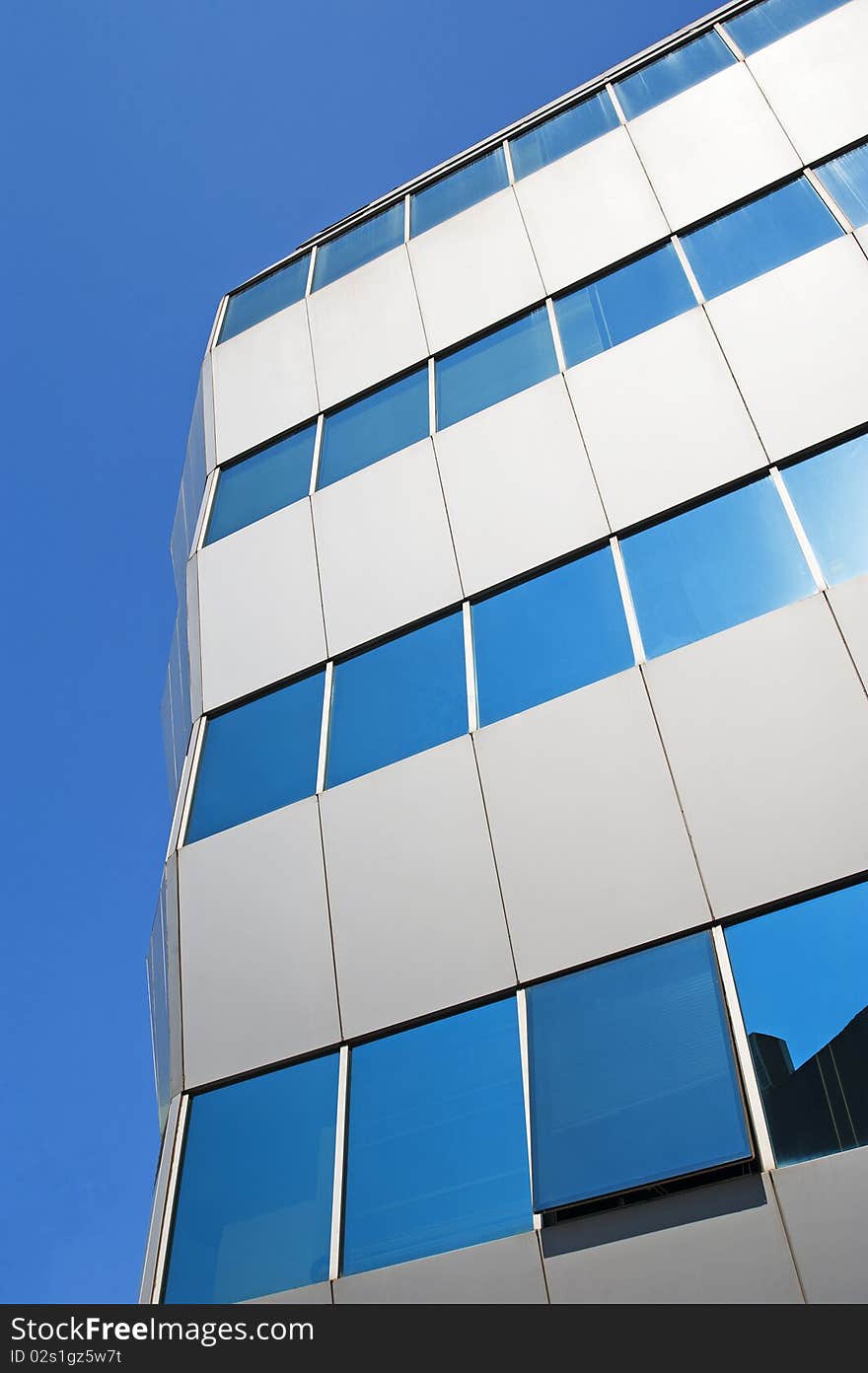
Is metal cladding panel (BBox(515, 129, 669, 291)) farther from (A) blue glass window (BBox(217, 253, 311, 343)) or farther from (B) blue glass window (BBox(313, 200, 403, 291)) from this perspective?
(A) blue glass window (BBox(217, 253, 311, 343))

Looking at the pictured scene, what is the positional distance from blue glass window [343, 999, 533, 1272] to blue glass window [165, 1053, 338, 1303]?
0.93ft

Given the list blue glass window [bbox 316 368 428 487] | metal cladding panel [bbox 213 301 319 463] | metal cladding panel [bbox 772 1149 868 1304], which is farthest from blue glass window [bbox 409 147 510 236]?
metal cladding panel [bbox 772 1149 868 1304]

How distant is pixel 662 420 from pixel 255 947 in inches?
278

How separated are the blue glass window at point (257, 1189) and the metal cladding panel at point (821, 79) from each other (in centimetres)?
1240

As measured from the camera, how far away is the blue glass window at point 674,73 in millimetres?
15742

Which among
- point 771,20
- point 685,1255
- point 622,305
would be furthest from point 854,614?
point 771,20

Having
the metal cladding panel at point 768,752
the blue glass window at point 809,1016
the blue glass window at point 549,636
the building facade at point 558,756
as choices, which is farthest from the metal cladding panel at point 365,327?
the blue glass window at point 809,1016

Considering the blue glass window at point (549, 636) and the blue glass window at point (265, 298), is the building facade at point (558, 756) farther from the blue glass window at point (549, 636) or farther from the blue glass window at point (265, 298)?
the blue glass window at point (265, 298)

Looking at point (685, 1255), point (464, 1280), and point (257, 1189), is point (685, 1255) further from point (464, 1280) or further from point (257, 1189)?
point (257, 1189)

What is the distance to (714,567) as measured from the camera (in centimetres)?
1072

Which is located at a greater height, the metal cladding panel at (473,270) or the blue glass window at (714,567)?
the metal cladding panel at (473,270)
